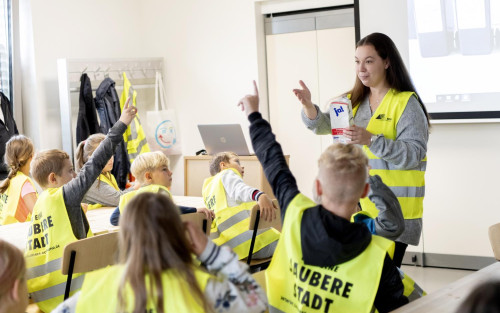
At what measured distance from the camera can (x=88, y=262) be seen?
2986mm

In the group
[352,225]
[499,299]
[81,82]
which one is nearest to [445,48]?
[81,82]

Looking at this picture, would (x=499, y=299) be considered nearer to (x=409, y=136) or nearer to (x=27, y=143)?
(x=409, y=136)

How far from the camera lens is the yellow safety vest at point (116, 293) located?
69.1 inches

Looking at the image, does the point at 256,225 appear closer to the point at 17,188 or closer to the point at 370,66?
the point at 370,66

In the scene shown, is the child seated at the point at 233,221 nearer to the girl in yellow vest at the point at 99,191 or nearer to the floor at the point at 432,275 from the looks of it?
the girl in yellow vest at the point at 99,191

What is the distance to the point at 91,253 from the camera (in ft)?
9.79

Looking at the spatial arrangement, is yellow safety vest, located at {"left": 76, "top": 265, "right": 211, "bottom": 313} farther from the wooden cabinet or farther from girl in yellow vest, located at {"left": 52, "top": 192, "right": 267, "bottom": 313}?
the wooden cabinet

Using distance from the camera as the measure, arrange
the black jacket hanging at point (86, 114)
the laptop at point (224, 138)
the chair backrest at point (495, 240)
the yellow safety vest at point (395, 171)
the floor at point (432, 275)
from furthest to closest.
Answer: the black jacket hanging at point (86, 114) → the laptop at point (224, 138) → the floor at point (432, 275) → the yellow safety vest at point (395, 171) → the chair backrest at point (495, 240)

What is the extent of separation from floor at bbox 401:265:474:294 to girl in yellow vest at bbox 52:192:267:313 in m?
3.33

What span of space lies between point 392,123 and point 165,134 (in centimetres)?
398

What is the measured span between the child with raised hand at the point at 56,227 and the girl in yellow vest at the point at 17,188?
97cm

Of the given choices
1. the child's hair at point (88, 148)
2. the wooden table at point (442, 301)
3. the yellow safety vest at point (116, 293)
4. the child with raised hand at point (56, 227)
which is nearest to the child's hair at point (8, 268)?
the yellow safety vest at point (116, 293)

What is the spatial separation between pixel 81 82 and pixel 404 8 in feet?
9.18

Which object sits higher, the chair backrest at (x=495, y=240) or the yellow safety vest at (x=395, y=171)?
the yellow safety vest at (x=395, y=171)
